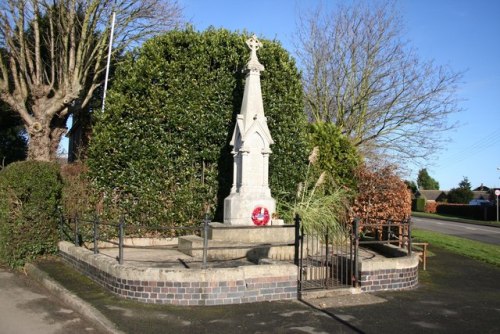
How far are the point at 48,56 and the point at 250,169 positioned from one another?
12622 millimetres

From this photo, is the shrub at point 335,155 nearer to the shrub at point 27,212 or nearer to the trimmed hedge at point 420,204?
the shrub at point 27,212

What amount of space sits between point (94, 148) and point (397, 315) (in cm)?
906

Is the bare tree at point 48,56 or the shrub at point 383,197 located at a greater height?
the bare tree at point 48,56

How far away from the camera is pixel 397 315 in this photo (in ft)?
21.8

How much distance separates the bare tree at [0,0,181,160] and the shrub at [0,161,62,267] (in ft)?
23.9

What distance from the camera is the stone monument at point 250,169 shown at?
Answer: 11.1 metres

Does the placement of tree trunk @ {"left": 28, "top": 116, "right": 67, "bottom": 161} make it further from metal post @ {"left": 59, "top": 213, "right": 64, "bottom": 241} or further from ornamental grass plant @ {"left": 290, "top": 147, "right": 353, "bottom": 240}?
ornamental grass plant @ {"left": 290, "top": 147, "right": 353, "bottom": 240}

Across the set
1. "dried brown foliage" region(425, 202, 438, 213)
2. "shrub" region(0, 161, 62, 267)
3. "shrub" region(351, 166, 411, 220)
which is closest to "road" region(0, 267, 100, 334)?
"shrub" region(0, 161, 62, 267)

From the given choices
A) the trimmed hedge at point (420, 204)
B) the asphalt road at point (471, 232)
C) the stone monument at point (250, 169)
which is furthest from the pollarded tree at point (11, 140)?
the trimmed hedge at point (420, 204)

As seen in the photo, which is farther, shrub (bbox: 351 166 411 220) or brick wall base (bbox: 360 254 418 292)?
shrub (bbox: 351 166 411 220)

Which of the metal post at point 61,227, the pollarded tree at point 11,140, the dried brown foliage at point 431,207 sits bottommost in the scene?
the metal post at point 61,227

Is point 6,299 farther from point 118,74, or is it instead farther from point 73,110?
point 73,110

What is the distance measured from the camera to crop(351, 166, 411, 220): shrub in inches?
490

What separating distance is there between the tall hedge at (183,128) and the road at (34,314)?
4.39 m
